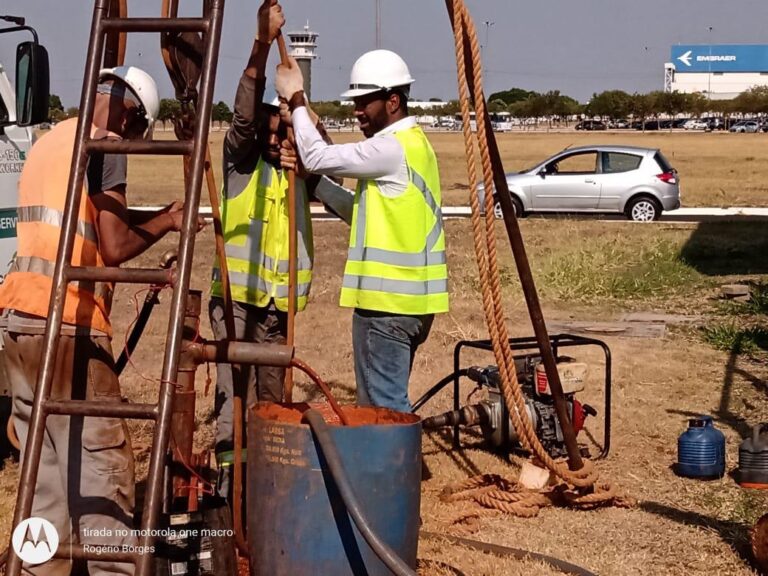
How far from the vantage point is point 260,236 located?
20.4ft

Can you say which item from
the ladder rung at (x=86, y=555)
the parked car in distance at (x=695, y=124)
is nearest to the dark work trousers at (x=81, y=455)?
the ladder rung at (x=86, y=555)

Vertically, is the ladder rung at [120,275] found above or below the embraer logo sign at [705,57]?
below

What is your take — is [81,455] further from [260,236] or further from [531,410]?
[531,410]

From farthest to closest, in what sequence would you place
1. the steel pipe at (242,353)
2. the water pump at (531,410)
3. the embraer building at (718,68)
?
the embraer building at (718,68) → the water pump at (531,410) → the steel pipe at (242,353)

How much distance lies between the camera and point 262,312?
6.34 m

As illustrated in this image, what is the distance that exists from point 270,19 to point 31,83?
2736 millimetres

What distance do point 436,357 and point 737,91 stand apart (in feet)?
506

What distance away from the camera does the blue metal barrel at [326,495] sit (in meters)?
4.70

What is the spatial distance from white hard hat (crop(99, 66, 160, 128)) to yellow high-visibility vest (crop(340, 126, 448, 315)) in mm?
1425

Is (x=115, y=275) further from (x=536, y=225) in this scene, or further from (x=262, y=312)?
(x=536, y=225)

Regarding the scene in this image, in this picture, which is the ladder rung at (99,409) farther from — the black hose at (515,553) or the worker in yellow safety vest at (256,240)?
the black hose at (515,553)

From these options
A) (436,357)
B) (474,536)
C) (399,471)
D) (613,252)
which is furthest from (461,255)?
(399,471)

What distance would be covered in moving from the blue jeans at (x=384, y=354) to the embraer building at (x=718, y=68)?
507ft

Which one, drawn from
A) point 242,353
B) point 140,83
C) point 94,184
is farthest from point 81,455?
point 140,83
